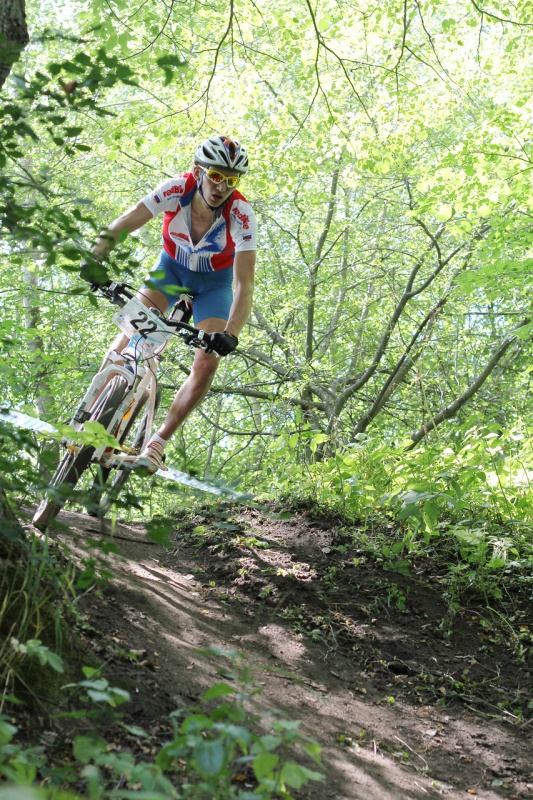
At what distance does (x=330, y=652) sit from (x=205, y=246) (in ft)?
8.89

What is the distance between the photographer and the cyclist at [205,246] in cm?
465

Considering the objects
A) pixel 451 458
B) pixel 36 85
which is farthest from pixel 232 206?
pixel 36 85

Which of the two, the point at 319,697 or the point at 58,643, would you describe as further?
the point at 319,697

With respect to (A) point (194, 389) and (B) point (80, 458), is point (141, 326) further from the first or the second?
(B) point (80, 458)

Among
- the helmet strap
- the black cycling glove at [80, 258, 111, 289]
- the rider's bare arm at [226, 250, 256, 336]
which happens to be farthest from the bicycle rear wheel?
the black cycling glove at [80, 258, 111, 289]

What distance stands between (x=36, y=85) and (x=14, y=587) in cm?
163

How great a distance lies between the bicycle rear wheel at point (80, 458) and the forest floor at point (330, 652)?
0.79 feet

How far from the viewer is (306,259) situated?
12719mm

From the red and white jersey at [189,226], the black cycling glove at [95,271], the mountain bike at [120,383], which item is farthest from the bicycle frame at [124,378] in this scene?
the black cycling glove at [95,271]

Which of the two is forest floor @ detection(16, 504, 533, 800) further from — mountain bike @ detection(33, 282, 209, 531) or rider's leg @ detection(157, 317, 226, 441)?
rider's leg @ detection(157, 317, 226, 441)

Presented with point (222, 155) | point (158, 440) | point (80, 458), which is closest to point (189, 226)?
point (222, 155)

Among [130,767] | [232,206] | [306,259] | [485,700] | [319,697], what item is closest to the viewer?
[130,767]

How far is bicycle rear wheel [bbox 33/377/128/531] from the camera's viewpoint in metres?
3.98

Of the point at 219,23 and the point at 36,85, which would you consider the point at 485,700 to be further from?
the point at 219,23
